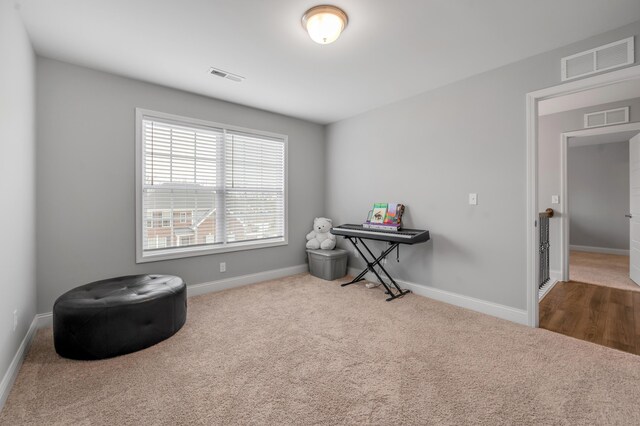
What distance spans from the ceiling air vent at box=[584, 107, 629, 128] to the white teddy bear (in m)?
3.75

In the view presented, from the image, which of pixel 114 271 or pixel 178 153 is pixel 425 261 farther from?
pixel 114 271

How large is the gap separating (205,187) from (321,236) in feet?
6.16

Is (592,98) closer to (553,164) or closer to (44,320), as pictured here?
(553,164)

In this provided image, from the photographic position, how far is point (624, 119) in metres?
3.47

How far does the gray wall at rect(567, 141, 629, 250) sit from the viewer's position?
5961 millimetres

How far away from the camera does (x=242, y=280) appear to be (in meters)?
3.88

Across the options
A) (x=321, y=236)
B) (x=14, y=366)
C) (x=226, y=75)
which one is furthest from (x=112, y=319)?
(x=321, y=236)

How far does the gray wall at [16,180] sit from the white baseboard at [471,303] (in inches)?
142

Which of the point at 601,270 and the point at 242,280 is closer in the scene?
the point at 242,280

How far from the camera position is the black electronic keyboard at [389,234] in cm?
305

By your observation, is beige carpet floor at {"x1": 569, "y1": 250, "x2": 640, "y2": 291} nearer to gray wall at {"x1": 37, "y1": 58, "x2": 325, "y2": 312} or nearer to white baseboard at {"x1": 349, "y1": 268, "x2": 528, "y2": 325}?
white baseboard at {"x1": 349, "y1": 268, "x2": 528, "y2": 325}

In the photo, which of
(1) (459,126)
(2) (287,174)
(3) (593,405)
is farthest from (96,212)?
(3) (593,405)

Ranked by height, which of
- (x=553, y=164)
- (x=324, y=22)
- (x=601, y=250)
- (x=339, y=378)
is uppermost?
(x=324, y=22)

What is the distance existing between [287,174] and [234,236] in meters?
1.24
